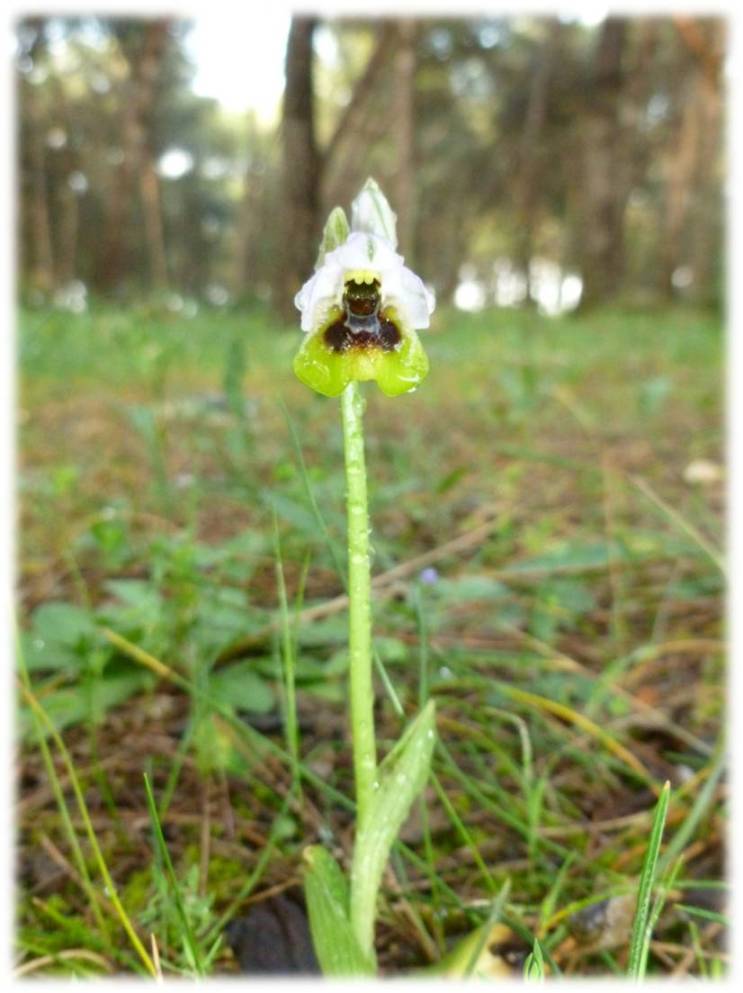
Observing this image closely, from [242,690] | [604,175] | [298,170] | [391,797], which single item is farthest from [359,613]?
[604,175]

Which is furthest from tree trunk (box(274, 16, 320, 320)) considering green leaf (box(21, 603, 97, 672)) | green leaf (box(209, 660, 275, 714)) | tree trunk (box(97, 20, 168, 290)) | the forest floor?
green leaf (box(209, 660, 275, 714))

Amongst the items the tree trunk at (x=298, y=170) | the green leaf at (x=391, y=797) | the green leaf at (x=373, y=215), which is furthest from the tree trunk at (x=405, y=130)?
the green leaf at (x=391, y=797)

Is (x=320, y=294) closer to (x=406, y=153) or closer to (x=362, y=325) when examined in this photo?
(x=362, y=325)

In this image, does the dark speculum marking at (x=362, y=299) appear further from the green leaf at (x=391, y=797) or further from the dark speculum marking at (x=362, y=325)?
the green leaf at (x=391, y=797)

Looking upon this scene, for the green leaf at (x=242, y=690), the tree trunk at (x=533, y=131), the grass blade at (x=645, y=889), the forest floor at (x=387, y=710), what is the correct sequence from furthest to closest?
the tree trunk at (x=533, y=131)
the green leaf at (x=242, y=690)
the forest floor at (x=387, y=710)
the grass blade at (x=645, y=889)

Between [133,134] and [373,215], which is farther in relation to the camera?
[133,134]

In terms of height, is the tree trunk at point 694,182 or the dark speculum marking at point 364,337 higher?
the tree trunk at point 694,182
